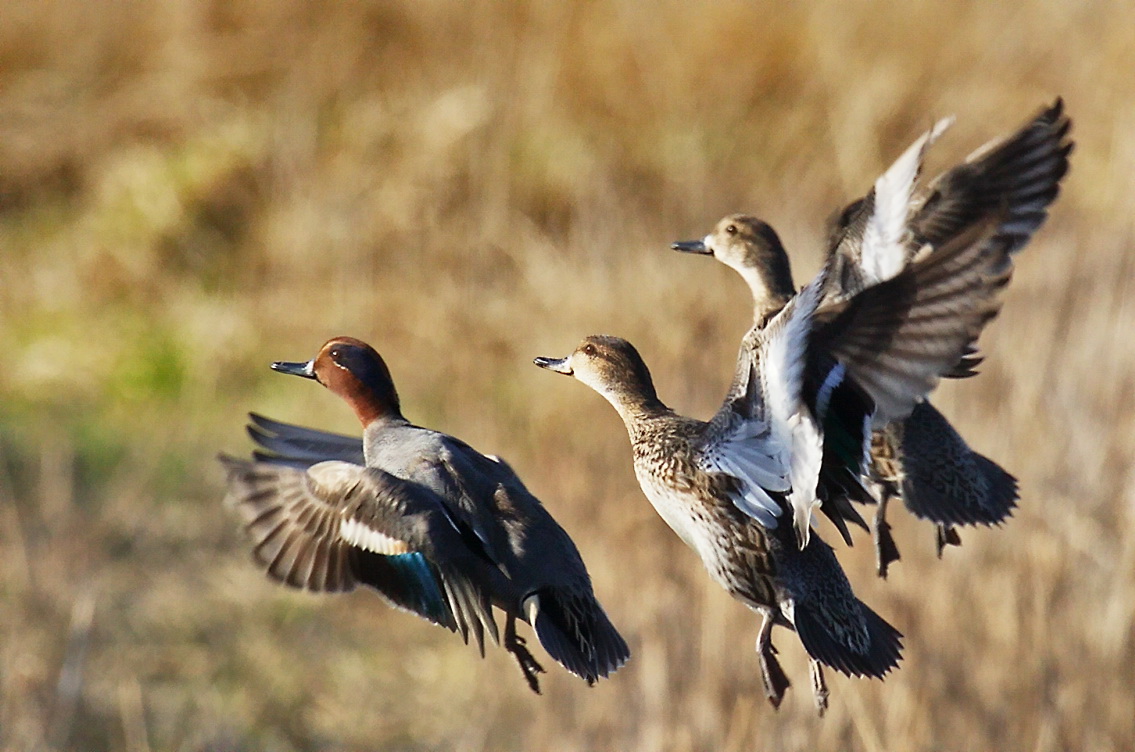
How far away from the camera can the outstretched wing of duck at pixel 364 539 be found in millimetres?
2646

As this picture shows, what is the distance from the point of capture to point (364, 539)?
8.85 feet

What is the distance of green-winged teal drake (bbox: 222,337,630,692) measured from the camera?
268cm

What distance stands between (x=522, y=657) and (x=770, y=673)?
0.40m

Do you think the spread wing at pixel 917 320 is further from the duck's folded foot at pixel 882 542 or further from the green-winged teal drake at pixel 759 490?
the duck's folded foot at pixel 882 542

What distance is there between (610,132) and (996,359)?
4.23 m

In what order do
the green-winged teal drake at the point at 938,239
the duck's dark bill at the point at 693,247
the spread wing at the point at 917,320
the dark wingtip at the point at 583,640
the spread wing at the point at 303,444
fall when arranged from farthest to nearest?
the duck's dark bill at the point at 693,247, the spread wing at the point at 303,444, the green-winged teal drake at the point at 938,239, the dark wingtip at the point at 583,640, the spread wing at the point at 917,320

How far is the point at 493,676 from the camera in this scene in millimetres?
7109

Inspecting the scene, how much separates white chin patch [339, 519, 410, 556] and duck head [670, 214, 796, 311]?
4.96ft

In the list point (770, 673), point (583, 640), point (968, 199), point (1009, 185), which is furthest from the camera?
point (968, 199)

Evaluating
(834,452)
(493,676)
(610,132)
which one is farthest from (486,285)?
(834,452)

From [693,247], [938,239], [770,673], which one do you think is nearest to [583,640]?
[770,673]

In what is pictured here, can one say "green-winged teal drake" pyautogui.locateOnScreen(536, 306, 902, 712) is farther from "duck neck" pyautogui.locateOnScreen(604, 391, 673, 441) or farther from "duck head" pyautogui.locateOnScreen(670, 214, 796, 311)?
"duck head" pyautogui.locateOnScreen(670, 214, 796, 311)

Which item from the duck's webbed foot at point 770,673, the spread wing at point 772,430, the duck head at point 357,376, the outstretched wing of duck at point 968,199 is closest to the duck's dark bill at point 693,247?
the outstretched wing of duck at point 968,199

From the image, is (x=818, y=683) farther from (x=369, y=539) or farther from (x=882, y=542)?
(x=369, y=539)
